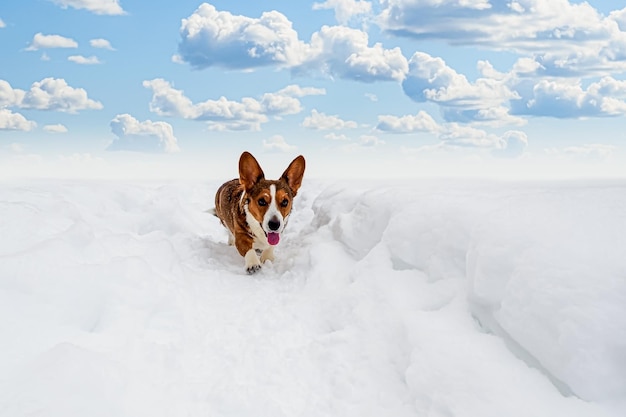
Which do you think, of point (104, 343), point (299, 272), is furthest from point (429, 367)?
point (299, 272)

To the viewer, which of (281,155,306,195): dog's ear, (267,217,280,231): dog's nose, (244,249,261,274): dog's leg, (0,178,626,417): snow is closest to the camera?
(0,178,626,417): snow

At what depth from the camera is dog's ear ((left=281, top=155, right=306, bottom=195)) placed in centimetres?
502

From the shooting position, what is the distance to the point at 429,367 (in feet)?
7.95

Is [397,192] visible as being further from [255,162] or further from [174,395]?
[174,395]

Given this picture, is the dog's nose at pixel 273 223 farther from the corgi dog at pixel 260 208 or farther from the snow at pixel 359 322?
the snow at pixel 359 322

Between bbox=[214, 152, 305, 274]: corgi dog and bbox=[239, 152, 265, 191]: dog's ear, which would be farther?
bbox=[239, 152, 265, 191]: dog's ear

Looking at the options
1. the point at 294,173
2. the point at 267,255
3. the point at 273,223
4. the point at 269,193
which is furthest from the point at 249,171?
the point at 267,255

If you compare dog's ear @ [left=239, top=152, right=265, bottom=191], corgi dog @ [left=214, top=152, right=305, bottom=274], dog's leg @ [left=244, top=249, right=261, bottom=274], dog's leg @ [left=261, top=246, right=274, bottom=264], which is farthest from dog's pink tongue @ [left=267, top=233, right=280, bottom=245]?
dog's ear @ [left=239, top=152, right=265, bottom=191]

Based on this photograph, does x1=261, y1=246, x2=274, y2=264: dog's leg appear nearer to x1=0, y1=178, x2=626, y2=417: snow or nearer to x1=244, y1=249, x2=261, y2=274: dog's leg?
x1=244, y1=249, x2=261, y2=274: dog's leg

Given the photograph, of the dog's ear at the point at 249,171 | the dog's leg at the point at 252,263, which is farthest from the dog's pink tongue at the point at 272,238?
the dog's ear at the point at 249,171

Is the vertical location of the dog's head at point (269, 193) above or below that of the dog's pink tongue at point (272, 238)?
above

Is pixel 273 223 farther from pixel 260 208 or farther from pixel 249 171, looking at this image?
pixel 249 171

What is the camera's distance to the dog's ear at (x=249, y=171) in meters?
4.82

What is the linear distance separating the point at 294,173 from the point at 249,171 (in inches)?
18.5
